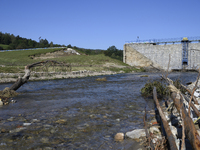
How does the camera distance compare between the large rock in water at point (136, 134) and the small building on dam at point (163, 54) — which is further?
the small building on dam at point (163, 54)

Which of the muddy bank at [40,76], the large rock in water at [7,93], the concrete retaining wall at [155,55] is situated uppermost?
the concrete retaining wall at [155,55]

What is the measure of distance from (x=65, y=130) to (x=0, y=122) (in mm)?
2691

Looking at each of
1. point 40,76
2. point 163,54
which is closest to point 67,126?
point 40,76

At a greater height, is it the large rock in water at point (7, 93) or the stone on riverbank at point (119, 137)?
the large rock in water at point (7, 93)

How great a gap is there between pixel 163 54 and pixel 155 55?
2410mm

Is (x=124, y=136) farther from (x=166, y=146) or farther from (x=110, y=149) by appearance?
(x=166, y=146)

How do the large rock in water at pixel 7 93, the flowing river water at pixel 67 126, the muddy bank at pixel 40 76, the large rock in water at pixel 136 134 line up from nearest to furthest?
1. the flowing river water at pixel 67 126
2. the large rock in water at pixel 136 134
3. the large rock in water at pixel 7 93
4. the muddy bank at pixel 40 76

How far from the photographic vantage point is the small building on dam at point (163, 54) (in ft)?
167

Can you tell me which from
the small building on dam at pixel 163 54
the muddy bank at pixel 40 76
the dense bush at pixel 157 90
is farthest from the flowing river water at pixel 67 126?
the small building on dam at pixel 163 54

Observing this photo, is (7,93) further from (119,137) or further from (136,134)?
(136,134)

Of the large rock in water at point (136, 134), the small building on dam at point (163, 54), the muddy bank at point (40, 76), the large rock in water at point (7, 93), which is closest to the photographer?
the large rock in water at point (136, 134)

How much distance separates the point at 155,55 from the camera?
56.8 meters

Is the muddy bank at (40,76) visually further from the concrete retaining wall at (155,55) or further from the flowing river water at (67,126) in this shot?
the concrete retaining wall at (155,55)

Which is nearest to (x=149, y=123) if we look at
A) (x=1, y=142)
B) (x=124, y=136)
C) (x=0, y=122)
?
(x=124, y=136)
